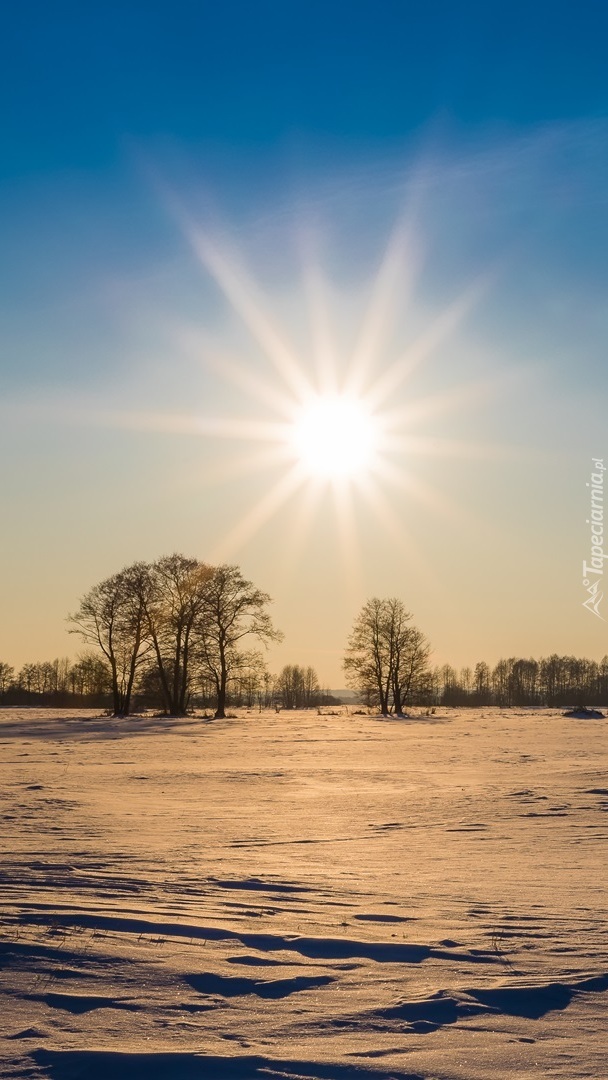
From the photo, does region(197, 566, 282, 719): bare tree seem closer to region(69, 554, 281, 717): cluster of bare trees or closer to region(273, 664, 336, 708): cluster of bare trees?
region(69, 554, 281, 717): cluster of bare trees

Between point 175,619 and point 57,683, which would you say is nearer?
point 175,619

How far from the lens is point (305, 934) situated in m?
7.30

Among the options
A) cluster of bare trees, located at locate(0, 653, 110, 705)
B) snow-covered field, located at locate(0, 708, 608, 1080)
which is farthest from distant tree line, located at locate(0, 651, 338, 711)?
snow-covered field, located at locate(0, 708, 608, 1080)

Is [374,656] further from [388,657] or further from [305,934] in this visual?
[305,934]

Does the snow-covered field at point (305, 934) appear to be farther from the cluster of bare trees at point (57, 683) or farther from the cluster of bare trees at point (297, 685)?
the cluster of bare trees at point (297, 685)

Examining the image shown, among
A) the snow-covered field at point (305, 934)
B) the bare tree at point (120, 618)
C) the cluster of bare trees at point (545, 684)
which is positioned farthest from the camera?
the cluster of bare trees at point (545, 684)

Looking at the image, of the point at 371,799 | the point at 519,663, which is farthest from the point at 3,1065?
the point at 519,663

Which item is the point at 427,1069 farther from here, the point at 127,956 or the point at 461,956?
the point at 127,956

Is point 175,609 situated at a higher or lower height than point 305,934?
higher

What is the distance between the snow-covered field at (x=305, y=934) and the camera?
4.89 m

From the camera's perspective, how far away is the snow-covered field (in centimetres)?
489

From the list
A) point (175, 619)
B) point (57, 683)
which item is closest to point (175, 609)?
point (175, 619)

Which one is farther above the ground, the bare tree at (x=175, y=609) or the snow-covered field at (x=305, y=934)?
the bare tree at (x=175, y=609)

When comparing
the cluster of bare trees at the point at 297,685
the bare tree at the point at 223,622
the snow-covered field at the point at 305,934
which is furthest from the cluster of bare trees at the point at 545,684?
the snow-covered field at the point at 305,934
